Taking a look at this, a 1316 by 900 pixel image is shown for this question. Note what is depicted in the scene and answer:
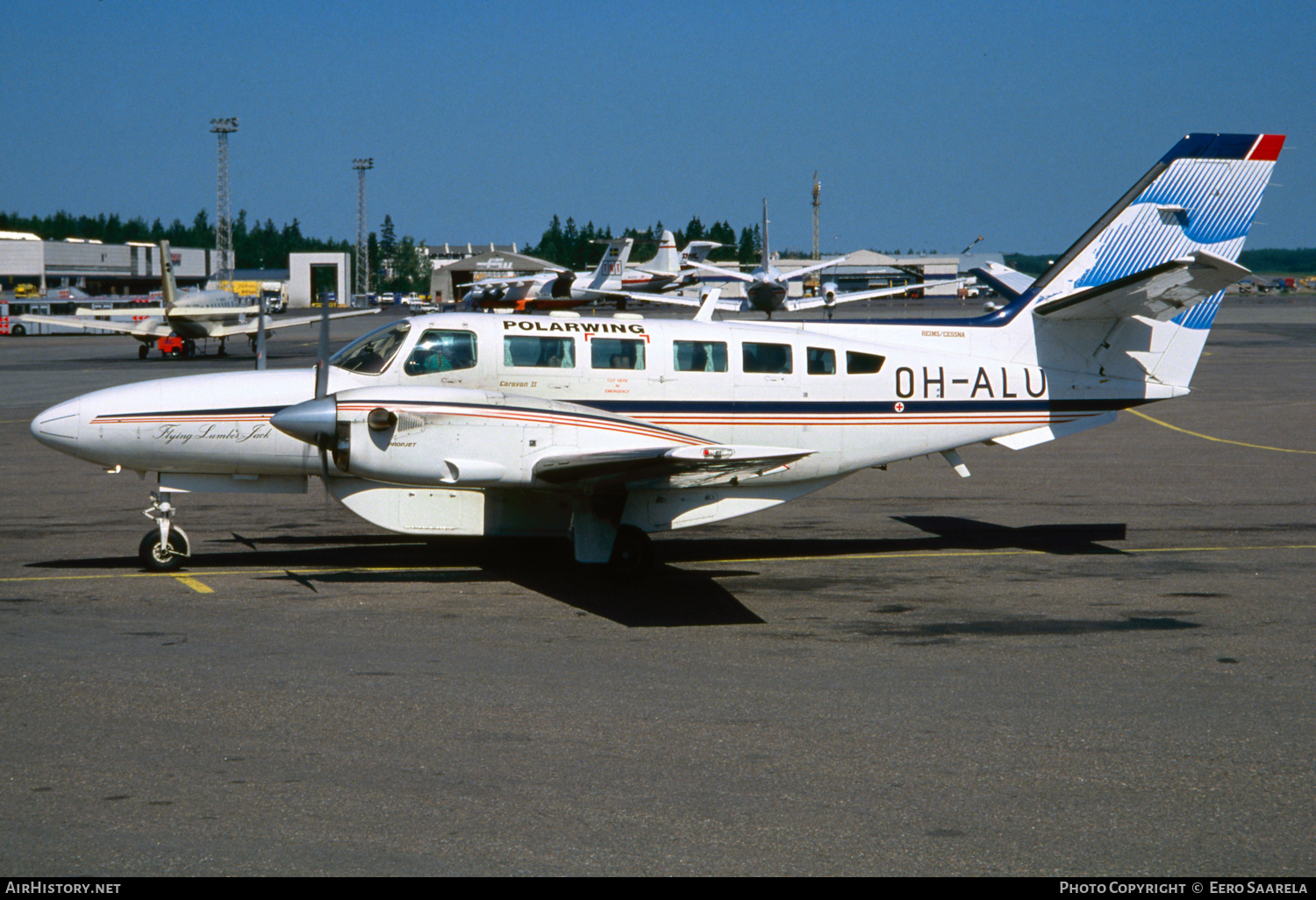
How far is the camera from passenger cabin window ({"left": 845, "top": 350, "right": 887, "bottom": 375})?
1352 centimetres

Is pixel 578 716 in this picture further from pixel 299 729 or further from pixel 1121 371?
pixel 1121 371

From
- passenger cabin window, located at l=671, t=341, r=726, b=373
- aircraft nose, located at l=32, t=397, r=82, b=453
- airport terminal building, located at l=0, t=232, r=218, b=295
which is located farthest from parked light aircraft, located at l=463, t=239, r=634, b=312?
airport terminal building, located at l=0, t=232, r=218, b=295

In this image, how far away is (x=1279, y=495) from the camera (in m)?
17.1

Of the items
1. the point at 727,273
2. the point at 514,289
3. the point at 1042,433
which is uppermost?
the point at 727,273

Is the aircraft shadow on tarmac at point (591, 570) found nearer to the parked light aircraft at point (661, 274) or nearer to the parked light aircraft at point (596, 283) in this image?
the parked light aircraft at point (596, 283)

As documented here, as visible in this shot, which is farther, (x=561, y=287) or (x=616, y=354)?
(x=561, y=287)

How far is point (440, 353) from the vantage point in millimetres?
12484

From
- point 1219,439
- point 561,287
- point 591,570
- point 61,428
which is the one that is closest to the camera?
point 61,428

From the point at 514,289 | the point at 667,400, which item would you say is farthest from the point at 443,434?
the point at 514,289

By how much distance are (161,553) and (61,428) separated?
1707mm

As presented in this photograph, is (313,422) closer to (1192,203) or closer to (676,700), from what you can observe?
(676,700)

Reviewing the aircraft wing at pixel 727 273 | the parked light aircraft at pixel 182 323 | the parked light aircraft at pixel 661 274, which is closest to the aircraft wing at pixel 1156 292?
the parked light aircraft at pixel 182 323

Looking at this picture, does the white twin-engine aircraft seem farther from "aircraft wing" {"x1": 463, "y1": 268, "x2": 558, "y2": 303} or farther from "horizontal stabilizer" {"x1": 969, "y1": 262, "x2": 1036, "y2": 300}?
"aircraft wing" {"x1": 463, "y1": 268, "x2": 558, "y2": 303}
